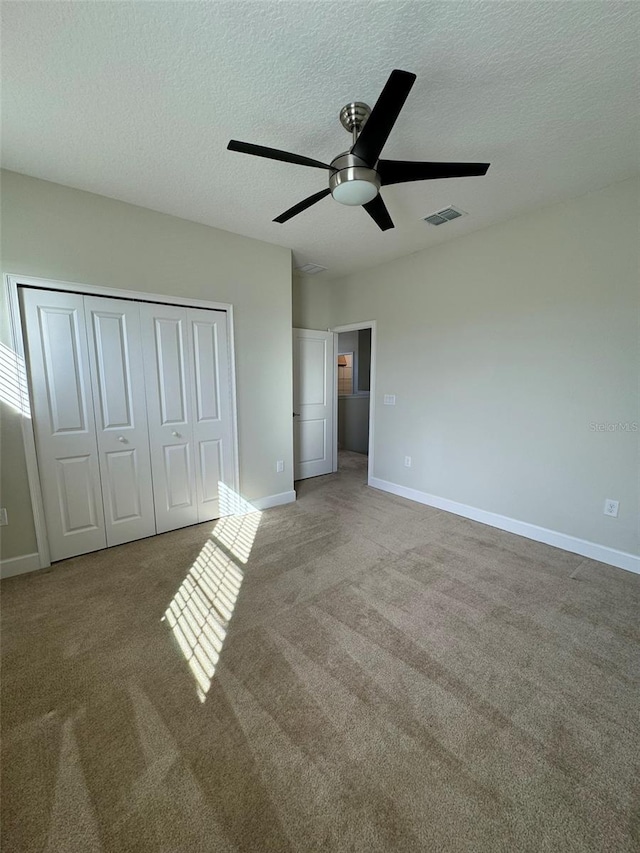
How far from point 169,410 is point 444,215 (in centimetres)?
289

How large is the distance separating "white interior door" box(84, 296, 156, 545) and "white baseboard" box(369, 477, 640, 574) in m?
2.82

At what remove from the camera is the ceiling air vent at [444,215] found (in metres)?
2.74

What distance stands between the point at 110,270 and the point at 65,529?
6.67 feet

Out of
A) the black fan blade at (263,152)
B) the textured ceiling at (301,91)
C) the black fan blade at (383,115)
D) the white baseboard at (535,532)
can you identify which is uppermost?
the textured ceiling at (301,91)

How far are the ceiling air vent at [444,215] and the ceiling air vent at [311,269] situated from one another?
1.55m

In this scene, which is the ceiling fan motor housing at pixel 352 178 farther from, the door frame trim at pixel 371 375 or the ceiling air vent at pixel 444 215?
the door frame trim at pixel 371 375

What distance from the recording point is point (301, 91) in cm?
164

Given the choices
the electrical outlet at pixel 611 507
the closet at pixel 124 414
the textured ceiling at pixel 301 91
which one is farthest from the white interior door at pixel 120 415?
the electrical outlet at pixel 611 507

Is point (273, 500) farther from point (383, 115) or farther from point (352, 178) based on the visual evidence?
point (383, 115)

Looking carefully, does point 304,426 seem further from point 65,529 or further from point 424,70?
point 424,70

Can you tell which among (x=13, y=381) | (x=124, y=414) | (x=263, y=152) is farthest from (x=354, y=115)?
(x=13, y=381)

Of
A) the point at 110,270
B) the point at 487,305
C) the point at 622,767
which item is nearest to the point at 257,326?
the point at 110,270

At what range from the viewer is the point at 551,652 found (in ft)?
5.73

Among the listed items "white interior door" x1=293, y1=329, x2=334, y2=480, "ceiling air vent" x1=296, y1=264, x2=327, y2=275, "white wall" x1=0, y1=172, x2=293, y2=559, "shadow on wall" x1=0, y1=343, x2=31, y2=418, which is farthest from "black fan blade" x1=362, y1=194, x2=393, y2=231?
"shadow on wall" x1=0, y1=343, x2=31, y2=418
